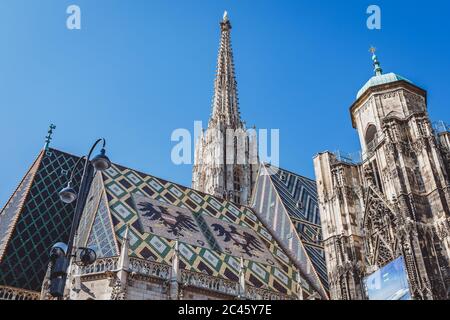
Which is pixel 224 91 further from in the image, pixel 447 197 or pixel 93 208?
pixel 447 197

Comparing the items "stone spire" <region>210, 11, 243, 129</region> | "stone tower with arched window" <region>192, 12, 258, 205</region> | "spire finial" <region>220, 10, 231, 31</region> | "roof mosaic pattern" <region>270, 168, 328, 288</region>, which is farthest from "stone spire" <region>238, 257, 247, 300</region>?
"spire finial" <region>220, 10, 231, 31</region>

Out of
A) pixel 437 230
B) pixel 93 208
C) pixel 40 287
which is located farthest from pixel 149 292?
pixel 437 230

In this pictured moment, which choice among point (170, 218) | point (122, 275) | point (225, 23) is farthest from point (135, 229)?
point (225, 23)

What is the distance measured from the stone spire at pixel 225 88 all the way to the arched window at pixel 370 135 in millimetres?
17518

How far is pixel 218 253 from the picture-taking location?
17.9 metres

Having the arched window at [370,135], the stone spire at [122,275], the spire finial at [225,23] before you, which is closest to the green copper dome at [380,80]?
the arched window at [370,135]

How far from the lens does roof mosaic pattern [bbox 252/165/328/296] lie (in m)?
20.2

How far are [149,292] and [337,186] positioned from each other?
24.6 ft

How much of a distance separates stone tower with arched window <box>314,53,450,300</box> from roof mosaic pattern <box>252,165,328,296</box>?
3.46m

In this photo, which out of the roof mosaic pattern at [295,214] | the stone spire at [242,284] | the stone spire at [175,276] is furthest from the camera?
the roof mosaic pattern at [295,214]

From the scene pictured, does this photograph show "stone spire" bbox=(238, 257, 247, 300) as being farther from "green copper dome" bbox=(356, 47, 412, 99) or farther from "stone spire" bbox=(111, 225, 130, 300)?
"green copper dome" bbox=(356, 47, 412, 99)

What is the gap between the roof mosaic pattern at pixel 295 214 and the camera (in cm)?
2015

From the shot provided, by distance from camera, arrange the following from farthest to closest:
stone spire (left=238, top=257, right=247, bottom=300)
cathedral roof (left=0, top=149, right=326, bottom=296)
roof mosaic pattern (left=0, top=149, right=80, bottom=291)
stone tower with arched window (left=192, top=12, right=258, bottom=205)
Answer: stone tower with arched window (left=192, top=12, right=258, bottom=205), stone spire (left=238, top=257, right=247, bottom=300), cathedral roof (left=0, top=149, right=326, bottom=296), roof mosaic pattern (left=0, top=149, right=80, bottom=291)

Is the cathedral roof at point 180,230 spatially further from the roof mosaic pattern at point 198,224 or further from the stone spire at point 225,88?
the stone spire at point 225,88
